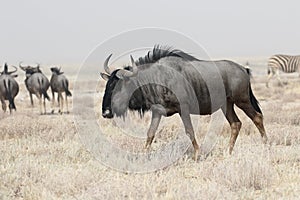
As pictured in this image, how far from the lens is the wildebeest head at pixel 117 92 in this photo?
24.5ft

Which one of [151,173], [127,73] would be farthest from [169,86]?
[151,173]

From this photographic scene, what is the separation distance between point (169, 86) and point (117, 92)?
0.79 meters

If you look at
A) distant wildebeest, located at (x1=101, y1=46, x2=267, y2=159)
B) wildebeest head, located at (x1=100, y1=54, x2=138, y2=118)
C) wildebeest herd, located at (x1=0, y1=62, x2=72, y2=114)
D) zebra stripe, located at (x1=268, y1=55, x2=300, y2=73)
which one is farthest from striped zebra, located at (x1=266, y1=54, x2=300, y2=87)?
wildebeest head, located at (x1=100, y1=54, x2=138, y2=118)

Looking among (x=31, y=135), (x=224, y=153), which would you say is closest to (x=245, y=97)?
(x=224, y=153)

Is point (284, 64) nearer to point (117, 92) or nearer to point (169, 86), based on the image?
point (169, 86)

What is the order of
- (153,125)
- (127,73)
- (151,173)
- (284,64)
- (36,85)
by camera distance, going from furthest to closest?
(284,64) < (36,85) < (153,125) < (127,73) < (151,173)

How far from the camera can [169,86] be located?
742 centimetres

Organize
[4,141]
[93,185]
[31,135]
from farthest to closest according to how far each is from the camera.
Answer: [31,135], [4,141], [93,185]

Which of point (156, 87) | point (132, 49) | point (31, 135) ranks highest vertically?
point (132, 49)

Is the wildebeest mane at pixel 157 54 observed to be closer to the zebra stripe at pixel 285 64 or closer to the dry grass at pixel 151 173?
the dry grass at pixel 151 173

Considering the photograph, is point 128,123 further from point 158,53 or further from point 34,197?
point 34,197

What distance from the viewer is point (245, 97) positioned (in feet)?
26.8

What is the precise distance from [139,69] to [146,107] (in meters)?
0.60

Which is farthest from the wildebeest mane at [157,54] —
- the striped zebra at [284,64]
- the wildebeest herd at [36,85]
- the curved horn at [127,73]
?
the striped zebra at [284,64]
